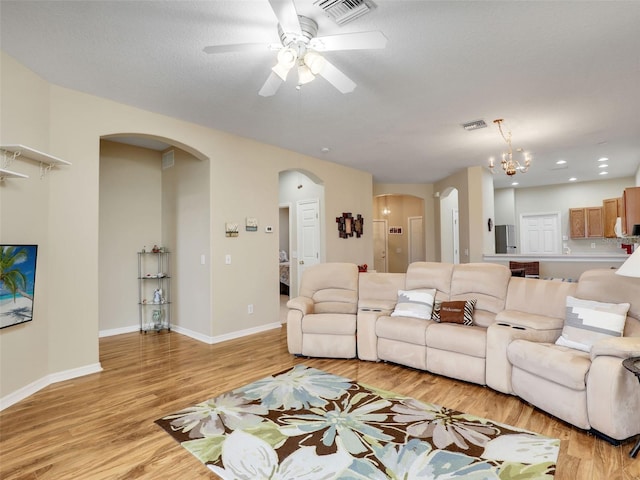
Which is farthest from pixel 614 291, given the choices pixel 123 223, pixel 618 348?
pixel 123 223

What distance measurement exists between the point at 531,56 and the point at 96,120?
417cm

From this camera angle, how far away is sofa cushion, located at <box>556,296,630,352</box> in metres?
2.52

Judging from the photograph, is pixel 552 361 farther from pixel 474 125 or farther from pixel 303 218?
pixel 303 218

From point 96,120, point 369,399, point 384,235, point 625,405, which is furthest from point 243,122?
point 384,235

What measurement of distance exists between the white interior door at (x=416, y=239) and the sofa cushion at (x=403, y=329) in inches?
277

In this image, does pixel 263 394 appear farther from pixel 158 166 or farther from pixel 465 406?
pixel 158 166

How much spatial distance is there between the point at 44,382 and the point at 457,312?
4016 millimetres

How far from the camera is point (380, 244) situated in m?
10.7

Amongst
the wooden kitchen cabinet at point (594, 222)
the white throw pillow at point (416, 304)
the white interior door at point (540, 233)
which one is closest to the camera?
the white throw pillow at point (416, 304)

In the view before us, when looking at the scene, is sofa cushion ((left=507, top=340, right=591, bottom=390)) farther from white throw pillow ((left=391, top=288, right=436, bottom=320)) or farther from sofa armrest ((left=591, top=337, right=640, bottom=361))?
white throw pillow ((left=391, top=288, right=436, bottom=320))

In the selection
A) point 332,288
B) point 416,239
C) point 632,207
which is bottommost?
point 332,288

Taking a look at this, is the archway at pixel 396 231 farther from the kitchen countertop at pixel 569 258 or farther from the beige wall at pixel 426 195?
the kitchen countertop at pixel 569 258

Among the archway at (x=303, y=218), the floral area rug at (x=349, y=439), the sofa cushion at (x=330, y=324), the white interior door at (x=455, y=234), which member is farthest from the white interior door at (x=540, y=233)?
the floral area rug at (x=349, y=439)

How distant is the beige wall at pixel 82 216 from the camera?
2.92m
